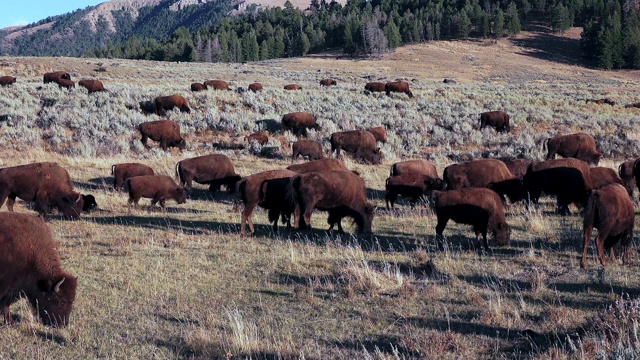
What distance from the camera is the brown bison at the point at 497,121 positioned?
29766 millimetres

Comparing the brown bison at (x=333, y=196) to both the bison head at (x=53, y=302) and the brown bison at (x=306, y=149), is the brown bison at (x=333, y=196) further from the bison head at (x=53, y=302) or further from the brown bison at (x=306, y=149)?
the brown bison at (x=306, y=149)

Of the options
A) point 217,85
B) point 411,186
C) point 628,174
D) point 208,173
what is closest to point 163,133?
point 208,173

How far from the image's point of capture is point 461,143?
26797 mm

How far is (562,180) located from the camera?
14.0m

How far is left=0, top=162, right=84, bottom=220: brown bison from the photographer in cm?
1259

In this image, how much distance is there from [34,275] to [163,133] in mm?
18467

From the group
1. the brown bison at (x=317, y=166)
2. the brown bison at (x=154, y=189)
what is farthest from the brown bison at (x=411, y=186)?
the brown bison at (x=154, y=189)

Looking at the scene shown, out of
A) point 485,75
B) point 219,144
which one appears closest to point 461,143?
point 219,144

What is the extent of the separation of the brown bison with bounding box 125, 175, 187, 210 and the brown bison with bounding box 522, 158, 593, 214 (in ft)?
29.3

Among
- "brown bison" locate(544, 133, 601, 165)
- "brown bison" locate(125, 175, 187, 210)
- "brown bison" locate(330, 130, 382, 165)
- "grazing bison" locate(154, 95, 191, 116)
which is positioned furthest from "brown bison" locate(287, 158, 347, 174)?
"grazing bison" locate(154, 95, 191, 116)

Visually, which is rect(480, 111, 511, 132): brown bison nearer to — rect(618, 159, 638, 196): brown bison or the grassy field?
the grassy field

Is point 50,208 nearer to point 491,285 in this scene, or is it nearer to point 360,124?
point 491,285

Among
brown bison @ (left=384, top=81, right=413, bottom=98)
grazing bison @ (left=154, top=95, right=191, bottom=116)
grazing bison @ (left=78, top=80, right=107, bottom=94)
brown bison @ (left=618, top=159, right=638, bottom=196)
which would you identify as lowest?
brown bison @ (left=618, top=159, right=638, bottom=196)

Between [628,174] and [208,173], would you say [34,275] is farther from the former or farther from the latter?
[628,174]
